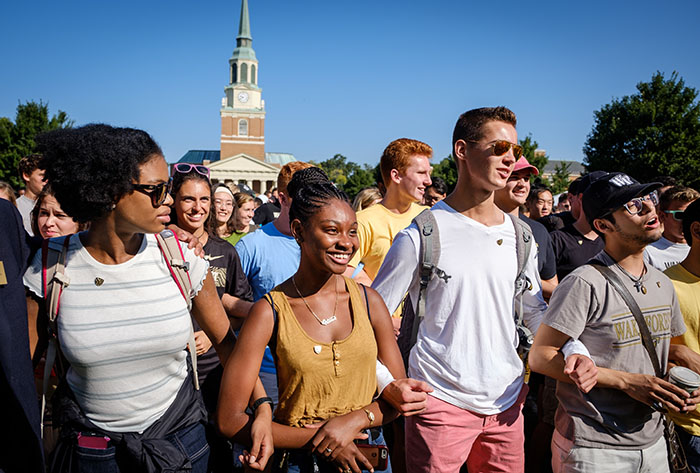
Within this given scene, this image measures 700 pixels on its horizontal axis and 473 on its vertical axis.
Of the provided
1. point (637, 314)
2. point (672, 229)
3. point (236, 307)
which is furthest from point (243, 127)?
point (637, 314)

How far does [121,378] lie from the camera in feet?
7.16

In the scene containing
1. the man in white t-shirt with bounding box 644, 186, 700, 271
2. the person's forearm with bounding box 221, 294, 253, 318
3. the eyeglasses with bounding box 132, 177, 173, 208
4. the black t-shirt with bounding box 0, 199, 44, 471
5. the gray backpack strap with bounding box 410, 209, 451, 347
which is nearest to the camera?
the black t-shirt with bounding box 0, 199, 44, 471

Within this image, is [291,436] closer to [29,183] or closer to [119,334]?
[119,334]

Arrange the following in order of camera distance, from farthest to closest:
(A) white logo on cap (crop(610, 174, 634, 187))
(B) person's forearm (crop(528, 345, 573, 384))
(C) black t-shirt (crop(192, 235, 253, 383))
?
(C) black t-shirt (crop(192, 235, 253, 383)) → (A) white logo on cap (crop(610, 174, 634, 187)) → (B) person's forearm (crop(528, 345, 573, 384))

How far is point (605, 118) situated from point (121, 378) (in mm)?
38236

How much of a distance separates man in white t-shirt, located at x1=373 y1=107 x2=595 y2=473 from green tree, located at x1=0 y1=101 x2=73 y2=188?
30.3 m

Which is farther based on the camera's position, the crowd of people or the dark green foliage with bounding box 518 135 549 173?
the dark green foliage with bounding box 518 135 549 173

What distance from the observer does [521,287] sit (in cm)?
280

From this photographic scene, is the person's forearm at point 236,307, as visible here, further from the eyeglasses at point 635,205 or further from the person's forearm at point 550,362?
the eyeglasses at point 635,205

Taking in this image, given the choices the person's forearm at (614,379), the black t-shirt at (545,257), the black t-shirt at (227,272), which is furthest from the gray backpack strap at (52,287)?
the black t-shirt at (545,257)

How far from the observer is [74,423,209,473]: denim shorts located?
2.14 m

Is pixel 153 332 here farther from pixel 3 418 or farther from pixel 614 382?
pixel 614 382

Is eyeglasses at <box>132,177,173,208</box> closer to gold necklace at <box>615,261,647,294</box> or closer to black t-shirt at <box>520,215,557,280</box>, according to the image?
gold necklace at <box>615,261,647,294</box>

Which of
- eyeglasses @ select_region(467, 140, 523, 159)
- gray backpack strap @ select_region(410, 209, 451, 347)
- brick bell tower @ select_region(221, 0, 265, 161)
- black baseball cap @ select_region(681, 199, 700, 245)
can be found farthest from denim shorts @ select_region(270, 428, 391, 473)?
brick bell tower @ select_region(221, 0, 265, 161)
